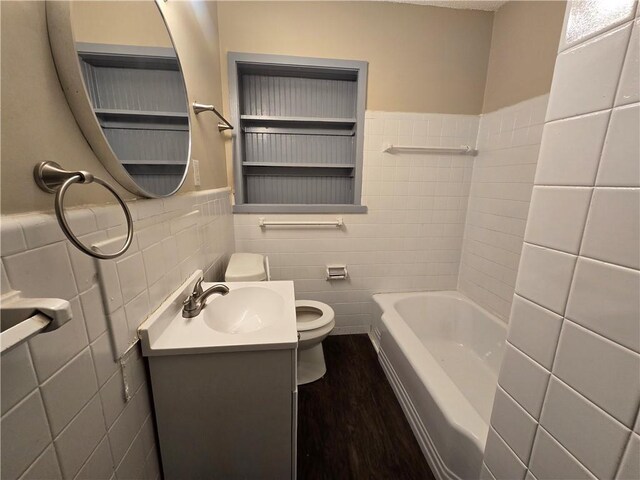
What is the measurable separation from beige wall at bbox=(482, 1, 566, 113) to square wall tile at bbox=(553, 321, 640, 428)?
157 centimetres

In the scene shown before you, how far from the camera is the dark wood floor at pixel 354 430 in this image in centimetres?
115

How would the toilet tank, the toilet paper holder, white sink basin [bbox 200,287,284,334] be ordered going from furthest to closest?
the toilet paper holder, the toilet tank, white sink basin [bbox 200,287,284,334]

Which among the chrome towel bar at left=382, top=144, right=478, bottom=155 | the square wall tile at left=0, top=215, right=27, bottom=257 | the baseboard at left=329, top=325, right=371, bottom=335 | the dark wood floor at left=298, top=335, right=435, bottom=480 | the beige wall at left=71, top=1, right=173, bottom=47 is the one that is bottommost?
the dark wood floor at left=298, top=335, right=435, bottom=480

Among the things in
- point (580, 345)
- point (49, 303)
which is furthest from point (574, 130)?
point (49, 303)

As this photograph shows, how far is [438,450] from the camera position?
43.6 inches

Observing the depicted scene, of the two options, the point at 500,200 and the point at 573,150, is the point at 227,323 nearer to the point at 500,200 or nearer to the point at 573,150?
the point at 573,150

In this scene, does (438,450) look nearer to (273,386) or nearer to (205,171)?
(273,386)

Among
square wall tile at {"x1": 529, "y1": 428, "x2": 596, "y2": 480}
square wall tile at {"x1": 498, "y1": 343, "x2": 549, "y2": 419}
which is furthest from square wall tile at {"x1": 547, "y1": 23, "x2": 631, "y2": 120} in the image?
square wall tile at {"x1": 529, "y1": 428, "x2": 596, "y2": 480}

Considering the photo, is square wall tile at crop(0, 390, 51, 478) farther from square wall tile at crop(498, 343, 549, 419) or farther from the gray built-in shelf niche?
square wall tile at crop(498, 343, 549, 419)

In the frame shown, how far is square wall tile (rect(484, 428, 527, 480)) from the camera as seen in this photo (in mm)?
564

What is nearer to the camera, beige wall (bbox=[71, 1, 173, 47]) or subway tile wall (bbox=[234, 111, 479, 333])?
beige wall (bbox=[71, 1, 173, 47])

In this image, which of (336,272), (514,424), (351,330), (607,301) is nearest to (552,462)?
(514,424)

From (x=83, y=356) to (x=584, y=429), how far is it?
37.6 inches

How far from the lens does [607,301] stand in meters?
0.40
